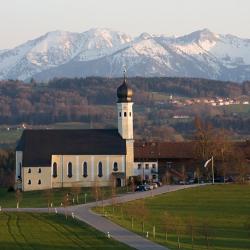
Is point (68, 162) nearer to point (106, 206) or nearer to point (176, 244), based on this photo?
point (106, 206)

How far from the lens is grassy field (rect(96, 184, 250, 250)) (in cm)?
6412

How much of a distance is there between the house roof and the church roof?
3.95 meters

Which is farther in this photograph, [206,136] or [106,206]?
[206,136]

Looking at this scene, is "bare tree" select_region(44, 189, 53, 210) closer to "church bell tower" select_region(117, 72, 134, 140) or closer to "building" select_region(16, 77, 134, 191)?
"building" select_region(16, 77, 134, 191)

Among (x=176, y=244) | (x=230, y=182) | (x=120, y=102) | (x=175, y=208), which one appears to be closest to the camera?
(x=176, y=244)

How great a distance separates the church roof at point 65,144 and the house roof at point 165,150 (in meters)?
A: 3.95

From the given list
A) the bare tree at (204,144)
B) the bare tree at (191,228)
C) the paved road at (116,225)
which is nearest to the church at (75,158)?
the bare tree at (204,144)

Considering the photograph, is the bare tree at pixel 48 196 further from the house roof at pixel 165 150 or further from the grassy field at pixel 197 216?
the house roof at pixel 165 150

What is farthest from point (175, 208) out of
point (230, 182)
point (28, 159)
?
point (28, 159)

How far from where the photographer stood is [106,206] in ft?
272

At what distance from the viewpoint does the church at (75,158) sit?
103 metres

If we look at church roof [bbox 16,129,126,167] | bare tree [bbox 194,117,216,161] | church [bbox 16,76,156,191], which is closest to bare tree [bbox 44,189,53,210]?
church [bbox 16,76,156,191]

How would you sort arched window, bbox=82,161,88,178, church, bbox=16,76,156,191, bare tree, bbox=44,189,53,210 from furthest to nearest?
arched window, bbox=82,161,88,178 < church, bbox=16,76,156,191 < bare tree, bbox=44,189,53,210

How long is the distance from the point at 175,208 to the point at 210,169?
82.9 feet
